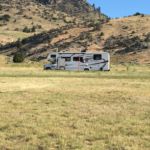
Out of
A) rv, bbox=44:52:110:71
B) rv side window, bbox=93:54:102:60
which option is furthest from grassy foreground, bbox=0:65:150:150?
rv side window, bbox=93:54:102:60

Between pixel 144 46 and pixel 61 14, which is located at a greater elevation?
pixel 61 14

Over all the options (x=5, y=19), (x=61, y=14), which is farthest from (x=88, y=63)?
(x=61, y=14)

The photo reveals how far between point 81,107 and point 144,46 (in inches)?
2647

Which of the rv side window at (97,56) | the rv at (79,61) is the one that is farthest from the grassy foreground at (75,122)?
the rv side window at (97,56)

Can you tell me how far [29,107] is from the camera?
18.4 metres

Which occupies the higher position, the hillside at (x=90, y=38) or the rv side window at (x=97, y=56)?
the hillside at (x=90, y=38)

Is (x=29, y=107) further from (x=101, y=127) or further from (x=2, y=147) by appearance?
(x=2, y=147)

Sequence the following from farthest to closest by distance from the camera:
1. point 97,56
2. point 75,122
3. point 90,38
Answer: point 90,38 < point 97,56 < point 75,122

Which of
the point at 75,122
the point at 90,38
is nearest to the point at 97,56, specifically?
the point at 90,38

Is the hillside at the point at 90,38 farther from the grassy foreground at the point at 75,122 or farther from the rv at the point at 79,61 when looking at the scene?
the grassy foreground at the point at 75,122

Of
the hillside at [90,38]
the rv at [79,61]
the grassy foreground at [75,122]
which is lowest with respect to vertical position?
the grassy foreground at [75,122]

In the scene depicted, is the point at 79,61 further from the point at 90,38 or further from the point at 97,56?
the point at 90,38

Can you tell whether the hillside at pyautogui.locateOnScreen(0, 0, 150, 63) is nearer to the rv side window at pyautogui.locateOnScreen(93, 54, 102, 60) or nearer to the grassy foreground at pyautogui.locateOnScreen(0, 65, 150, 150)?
the rv side window at pyautogui.locateOnScreen(93, 54, 102, 60)

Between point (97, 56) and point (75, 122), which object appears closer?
point (75, 122)
